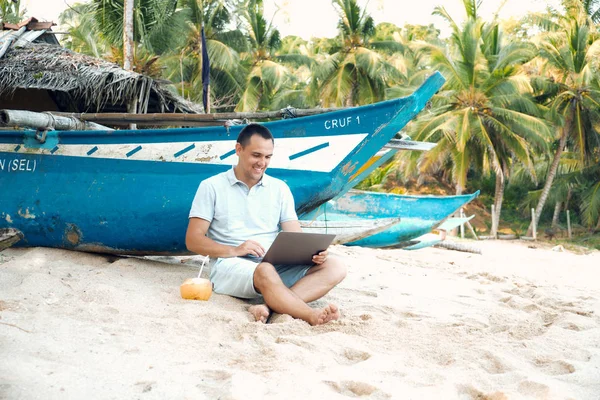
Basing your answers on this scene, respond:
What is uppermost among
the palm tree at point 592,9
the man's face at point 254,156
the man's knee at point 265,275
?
the palm tree at point 592,9

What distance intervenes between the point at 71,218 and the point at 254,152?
1.73 m

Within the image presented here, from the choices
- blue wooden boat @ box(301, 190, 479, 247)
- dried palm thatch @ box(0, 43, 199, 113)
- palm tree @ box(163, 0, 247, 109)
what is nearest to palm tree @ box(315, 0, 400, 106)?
palm tree @ box(163, 0, 247, 109)

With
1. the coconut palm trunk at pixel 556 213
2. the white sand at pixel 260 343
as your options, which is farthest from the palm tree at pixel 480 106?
the white sand at pixel 260 343

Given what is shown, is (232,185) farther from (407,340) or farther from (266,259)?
(407,340)

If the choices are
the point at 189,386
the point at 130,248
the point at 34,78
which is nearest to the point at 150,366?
the point at 189,386

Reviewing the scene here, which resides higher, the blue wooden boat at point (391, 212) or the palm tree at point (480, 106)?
the palm tree at point (480, 106)

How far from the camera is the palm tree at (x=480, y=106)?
59.9 ft

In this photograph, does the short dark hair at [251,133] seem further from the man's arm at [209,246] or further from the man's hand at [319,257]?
the man's hand at [319,257]

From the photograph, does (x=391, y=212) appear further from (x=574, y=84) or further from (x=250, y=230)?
(x=574, y=84)

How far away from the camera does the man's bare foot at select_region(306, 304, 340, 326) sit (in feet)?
9.87

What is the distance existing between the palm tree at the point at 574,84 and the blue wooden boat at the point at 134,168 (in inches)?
678

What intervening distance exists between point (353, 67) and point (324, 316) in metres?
19.9

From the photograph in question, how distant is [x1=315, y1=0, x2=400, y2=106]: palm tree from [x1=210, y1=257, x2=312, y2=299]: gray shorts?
18.4 m

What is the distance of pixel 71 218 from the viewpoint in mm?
4344
